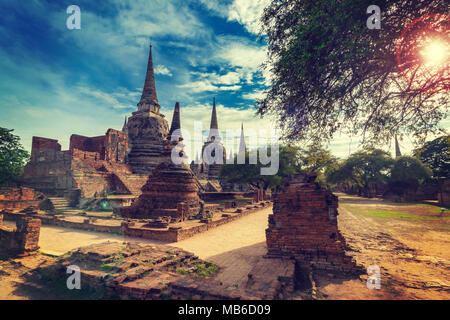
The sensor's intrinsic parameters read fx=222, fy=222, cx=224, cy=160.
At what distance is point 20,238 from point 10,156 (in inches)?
816

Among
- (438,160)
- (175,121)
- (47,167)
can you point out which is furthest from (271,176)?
(438,160)

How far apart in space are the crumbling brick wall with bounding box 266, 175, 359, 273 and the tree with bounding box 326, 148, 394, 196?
103ft

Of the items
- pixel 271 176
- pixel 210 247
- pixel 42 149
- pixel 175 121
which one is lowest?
pixel 210 247

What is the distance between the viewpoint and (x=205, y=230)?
30.1 ft

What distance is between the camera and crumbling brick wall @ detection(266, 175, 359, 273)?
461 centimetres

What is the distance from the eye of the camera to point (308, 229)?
16.1ft

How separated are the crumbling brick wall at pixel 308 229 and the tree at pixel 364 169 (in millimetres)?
31530

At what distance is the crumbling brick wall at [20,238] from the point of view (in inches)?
219

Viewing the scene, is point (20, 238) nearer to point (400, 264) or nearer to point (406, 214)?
point (400, 264)

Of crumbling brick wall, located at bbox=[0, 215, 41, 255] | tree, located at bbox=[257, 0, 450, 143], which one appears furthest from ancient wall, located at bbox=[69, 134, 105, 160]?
tree, located at bbox=[257, 0, 450, 143]

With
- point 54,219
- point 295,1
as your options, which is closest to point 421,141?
point 295,1

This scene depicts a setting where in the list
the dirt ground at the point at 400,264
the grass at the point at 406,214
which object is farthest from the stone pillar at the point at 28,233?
the grass at the point at 406,214

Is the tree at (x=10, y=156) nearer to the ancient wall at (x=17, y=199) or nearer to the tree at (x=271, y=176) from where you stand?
the ancient wall at (x=17, y=199)
